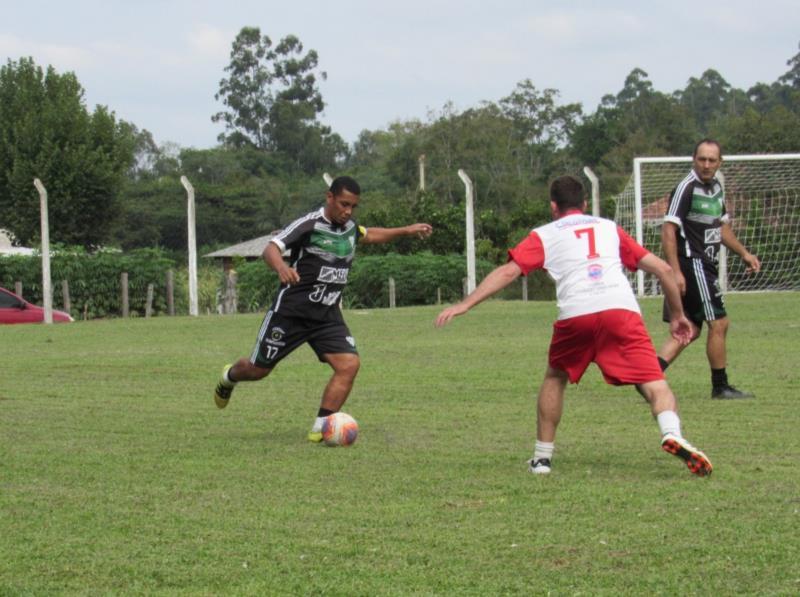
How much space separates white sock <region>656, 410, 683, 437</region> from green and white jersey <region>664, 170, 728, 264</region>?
13.7 feet

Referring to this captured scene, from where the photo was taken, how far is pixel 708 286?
11102 mm

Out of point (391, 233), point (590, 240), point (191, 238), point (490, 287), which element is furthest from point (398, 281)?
point (490, 287)

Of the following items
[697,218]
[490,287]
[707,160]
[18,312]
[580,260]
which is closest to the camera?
[490,287]

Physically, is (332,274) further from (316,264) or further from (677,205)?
(677,205)

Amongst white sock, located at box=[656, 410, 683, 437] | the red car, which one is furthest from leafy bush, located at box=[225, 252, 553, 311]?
white sock, located at box=[656, 410, 683, 437]

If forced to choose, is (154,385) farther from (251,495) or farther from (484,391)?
(251,495)

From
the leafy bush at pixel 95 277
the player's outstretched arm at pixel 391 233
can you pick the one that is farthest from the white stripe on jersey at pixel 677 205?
the leafy bush at pixel 95 277

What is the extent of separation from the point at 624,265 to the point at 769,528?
2.07 meters

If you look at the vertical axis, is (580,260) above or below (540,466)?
above

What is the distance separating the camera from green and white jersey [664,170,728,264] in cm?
1101

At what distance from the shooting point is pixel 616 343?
7219 millimetres

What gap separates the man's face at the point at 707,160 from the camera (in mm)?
10641

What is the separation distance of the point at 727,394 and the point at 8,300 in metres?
20.5

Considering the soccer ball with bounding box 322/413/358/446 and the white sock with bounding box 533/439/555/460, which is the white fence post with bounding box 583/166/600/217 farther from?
the white sock with bounding box 533/439/555/460
